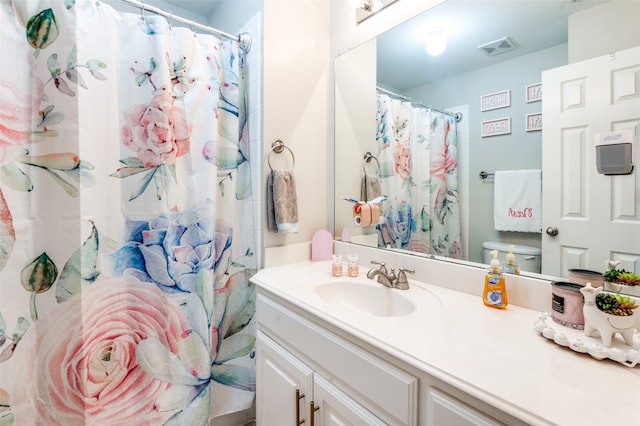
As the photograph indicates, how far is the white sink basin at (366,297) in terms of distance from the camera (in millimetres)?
1125

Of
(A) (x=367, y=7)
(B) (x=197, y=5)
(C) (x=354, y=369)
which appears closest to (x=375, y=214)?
(C) (x=354, y=369)

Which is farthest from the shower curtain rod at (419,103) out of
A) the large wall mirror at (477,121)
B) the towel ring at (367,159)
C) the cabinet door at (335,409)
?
the cabinet door at (335,409)

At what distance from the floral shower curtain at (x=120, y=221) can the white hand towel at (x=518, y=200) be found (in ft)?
3.54

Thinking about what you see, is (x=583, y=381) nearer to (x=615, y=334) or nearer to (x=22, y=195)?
(x=615, y=334)

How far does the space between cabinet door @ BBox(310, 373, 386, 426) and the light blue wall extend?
0.67 metres

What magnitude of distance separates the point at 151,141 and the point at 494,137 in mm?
1329

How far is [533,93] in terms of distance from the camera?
0.97 m

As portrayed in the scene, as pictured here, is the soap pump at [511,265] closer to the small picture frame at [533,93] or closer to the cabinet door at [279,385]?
the small picture frame at [533,93]

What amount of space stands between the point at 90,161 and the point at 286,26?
1.07 meters

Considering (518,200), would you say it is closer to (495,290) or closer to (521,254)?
(521,254)

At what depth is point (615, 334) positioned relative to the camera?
0.72 meters

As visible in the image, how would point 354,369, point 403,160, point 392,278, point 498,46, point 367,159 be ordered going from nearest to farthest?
point 354,369, point 498,46, point 392,278, point 403,160, point 367,159

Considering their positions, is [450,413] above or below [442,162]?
below

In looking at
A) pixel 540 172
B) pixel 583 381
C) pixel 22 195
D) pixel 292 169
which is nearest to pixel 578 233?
pixel 540 172
